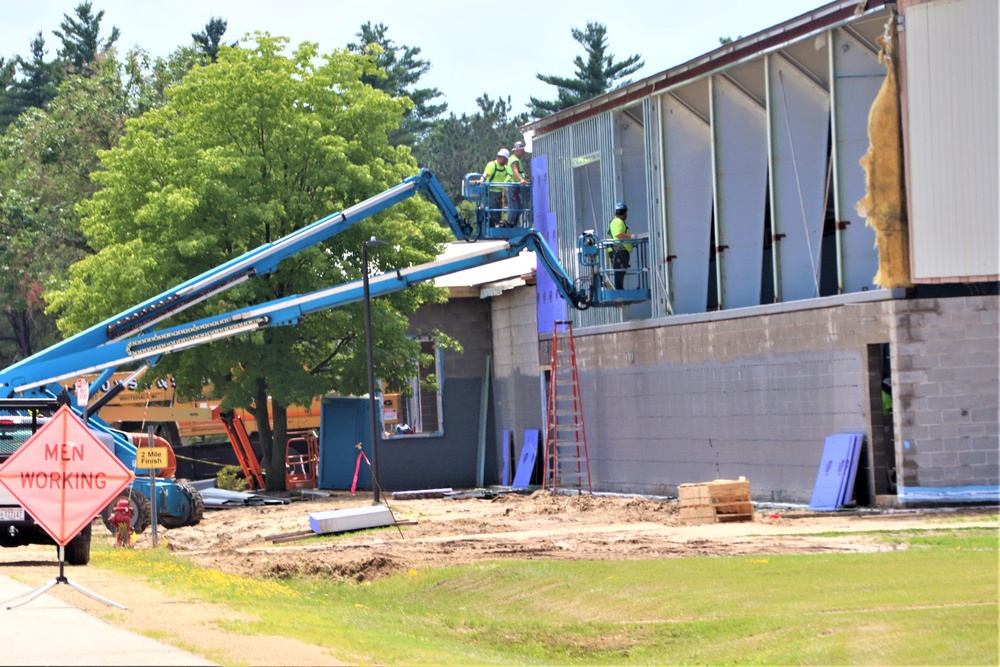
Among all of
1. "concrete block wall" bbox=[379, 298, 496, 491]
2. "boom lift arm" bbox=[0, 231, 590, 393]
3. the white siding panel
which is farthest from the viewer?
"concrete block wall" bbox=[379, 298, 496, 491]

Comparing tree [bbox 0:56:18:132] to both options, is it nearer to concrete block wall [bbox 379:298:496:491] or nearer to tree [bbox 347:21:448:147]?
tree [bbox 347:21:448:147]

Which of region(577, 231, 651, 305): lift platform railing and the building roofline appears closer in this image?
the building roofline

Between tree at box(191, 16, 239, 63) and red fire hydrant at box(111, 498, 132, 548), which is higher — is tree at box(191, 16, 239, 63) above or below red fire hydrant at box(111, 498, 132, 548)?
above

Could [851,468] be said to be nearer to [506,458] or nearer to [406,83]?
[506,458]

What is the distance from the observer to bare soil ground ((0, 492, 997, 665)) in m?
12.6

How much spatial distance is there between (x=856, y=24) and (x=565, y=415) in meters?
13.4

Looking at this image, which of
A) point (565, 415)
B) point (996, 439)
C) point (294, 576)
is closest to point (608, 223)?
point (565, 415)

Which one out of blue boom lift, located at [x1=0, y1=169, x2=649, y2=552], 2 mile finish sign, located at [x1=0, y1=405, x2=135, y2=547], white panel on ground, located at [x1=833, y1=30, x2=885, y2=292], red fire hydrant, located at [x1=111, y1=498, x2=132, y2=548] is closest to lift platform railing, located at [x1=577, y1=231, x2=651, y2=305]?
blue boom lift, located at [x1=0, y1=169, x2=649, y2=552]

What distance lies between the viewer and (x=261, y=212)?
34.8m

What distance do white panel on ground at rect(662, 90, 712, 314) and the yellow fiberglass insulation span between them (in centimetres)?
562

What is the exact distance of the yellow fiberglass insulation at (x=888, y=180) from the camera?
22766 millimetres

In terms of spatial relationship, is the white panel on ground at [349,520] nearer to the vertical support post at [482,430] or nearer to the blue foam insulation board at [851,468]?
the blue foam insulation board at [851,468]

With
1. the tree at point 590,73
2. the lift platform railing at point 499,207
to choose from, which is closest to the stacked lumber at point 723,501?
the lift platform railing at point 499,207

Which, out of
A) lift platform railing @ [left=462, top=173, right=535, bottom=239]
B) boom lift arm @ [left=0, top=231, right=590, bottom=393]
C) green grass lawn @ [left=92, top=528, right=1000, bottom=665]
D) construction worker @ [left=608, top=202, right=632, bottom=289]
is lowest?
green grass lawn @ [left=92, top=528, right=1000, bottom=665]
